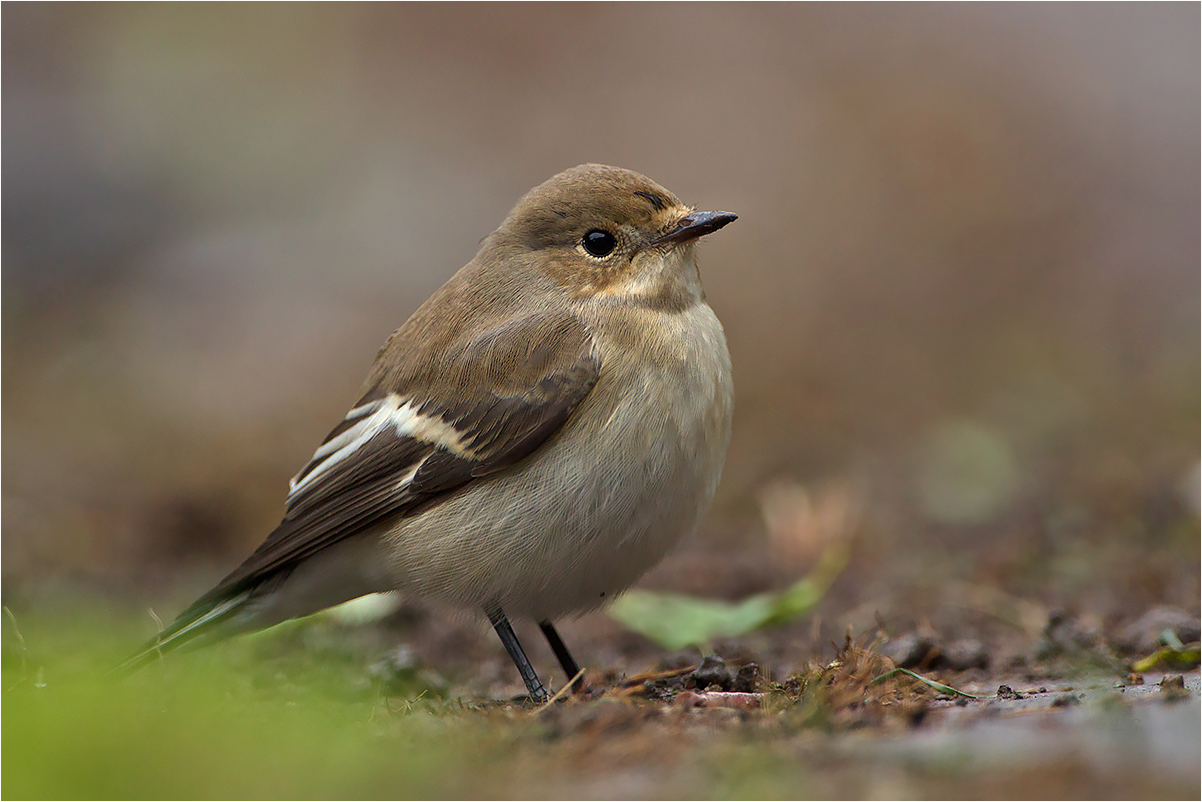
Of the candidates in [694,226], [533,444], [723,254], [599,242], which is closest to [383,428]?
[533,444]

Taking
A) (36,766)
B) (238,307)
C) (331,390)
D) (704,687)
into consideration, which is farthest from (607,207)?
(238,307)

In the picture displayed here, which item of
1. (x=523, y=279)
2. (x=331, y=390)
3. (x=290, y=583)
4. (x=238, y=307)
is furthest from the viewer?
(x=238, y=307)

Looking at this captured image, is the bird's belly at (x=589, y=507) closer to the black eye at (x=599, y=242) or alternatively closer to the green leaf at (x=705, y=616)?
the green leaf at (x=705, y=616)

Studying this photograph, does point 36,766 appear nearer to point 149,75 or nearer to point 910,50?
point 149,75

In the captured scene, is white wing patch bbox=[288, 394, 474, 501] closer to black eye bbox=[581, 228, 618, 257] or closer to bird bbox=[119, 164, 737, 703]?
bird bbox=[119, 164, 737, 703]

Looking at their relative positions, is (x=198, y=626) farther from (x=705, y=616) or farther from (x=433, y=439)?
(x=705, y=616)
